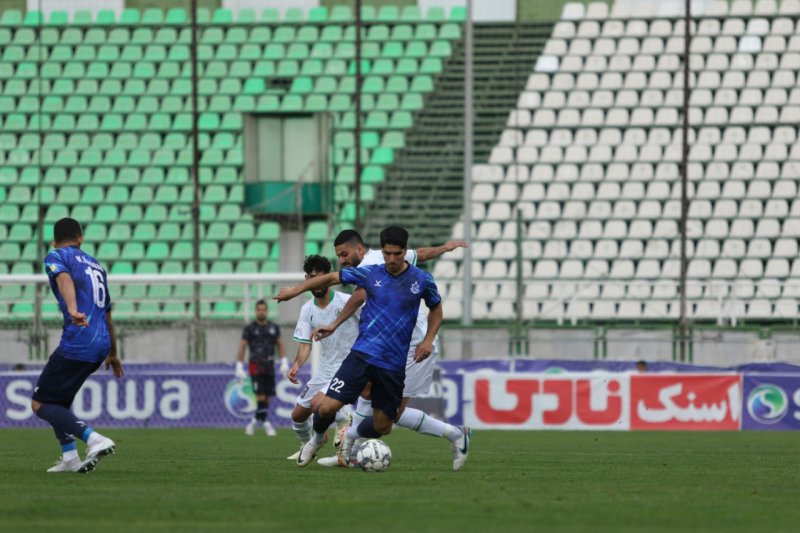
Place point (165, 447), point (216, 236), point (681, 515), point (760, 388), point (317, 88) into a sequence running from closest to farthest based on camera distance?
1. point (681, 515)
2. point (165, 447)
3. point (760, 388)
4. point (216, 236)
5. point (317, 88)

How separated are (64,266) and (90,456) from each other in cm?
142

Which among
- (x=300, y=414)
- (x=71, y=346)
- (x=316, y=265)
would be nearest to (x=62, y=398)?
(x=71, y=346)

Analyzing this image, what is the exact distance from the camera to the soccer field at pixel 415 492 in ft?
26.5

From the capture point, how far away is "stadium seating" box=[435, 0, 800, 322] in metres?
32.9

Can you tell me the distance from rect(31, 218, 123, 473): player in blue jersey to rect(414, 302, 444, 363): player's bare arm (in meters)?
2.38

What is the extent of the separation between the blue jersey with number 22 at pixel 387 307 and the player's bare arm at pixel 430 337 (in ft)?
0.51

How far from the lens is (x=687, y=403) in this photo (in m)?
24.1

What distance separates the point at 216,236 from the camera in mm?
36594

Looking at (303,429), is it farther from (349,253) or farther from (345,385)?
(345,385)

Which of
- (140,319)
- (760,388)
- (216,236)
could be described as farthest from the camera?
(216,236)

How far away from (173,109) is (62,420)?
29631 millimetres

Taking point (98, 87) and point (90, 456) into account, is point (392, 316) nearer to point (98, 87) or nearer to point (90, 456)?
point (90, 456)

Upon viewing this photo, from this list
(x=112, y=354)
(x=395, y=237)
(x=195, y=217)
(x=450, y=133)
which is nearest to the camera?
(x=395, y=237)

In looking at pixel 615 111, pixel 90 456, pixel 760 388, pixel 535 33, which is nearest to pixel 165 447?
pixel 90 456
